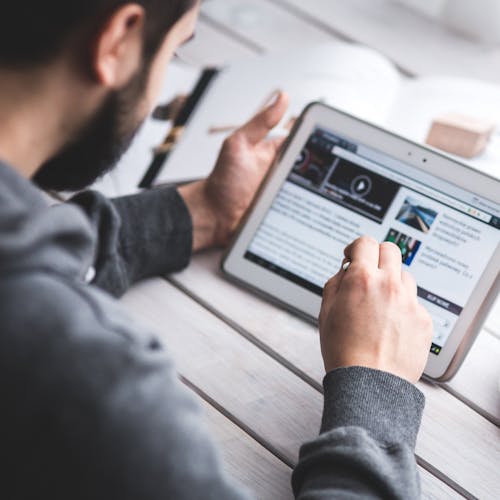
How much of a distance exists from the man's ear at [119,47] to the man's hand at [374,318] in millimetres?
297

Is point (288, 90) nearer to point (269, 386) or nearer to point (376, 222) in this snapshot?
point (376, 222)

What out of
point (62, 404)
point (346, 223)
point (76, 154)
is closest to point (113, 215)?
point (76, 154)

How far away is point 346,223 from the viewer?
3.07ft

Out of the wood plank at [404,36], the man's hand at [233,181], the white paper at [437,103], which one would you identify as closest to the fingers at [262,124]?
the man's hand at [233,181]

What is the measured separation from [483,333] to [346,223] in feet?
0.66

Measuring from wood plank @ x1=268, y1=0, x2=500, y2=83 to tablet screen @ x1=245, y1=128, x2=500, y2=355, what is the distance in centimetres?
57

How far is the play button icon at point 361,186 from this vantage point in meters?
0.93

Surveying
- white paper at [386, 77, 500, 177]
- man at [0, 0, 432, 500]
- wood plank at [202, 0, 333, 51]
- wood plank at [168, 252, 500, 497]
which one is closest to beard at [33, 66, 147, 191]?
man at [0, 0, 432, 500]

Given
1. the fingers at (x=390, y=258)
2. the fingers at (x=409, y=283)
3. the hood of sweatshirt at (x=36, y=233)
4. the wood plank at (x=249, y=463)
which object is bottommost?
the wood plank at (x=249, y=463)

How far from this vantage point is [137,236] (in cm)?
95

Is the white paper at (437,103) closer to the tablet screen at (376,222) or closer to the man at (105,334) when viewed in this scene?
the tablet screen at (376,222)

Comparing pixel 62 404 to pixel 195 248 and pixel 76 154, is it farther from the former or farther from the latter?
pixel 195 248

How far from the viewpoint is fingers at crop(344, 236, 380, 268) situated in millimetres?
827

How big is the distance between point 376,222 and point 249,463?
0.31 m
